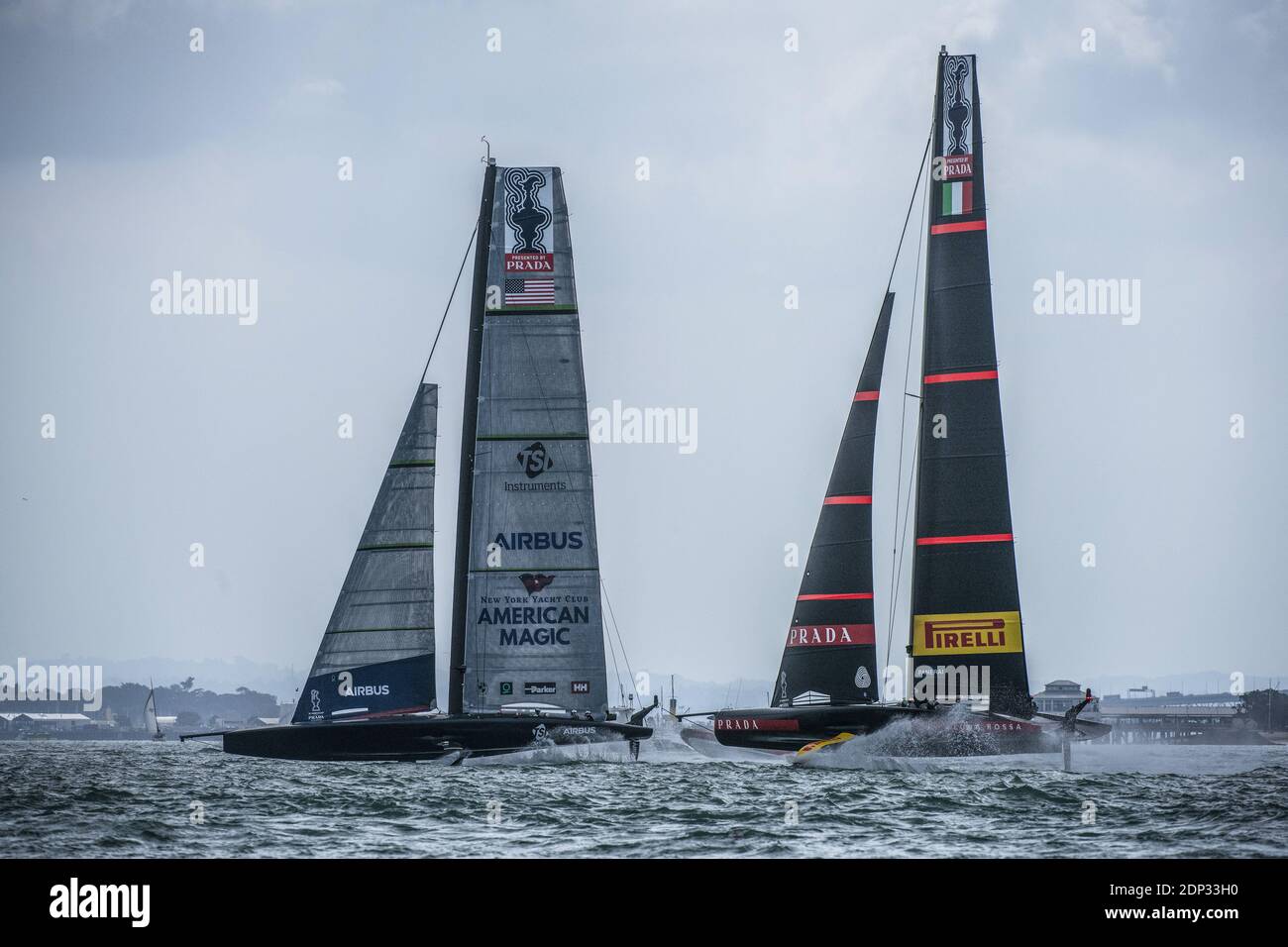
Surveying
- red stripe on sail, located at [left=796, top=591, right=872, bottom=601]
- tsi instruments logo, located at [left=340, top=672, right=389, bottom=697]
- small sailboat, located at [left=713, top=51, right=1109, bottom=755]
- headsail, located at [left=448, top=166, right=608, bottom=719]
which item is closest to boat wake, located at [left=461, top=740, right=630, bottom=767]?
headsail, located at [left=448, top=166, right=608, bottom=719]

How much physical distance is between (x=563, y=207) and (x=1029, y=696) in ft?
54.9

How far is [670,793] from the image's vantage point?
3066 centimetres

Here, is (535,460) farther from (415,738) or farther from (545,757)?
(415,738)

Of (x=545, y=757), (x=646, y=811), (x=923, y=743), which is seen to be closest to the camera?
(x=646, y=811)

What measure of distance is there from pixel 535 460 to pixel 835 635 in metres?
8.77

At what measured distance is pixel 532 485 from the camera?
3972 centimetres

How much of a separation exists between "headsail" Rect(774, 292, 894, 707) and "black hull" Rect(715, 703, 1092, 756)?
5.63 ft

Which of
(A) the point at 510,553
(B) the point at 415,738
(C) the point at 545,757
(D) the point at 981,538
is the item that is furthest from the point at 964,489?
(B) the point at 415,738

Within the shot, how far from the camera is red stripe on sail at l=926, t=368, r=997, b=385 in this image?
38781 millimetres

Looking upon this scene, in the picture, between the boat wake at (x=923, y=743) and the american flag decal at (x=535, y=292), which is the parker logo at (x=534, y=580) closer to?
the american flag decal at (x=535, y=292)

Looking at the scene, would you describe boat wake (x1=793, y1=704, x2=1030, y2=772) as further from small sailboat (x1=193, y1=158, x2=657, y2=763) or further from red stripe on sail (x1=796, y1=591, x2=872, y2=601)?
small sailboat (x1=193, y1=158, x2=657, y2=763)
